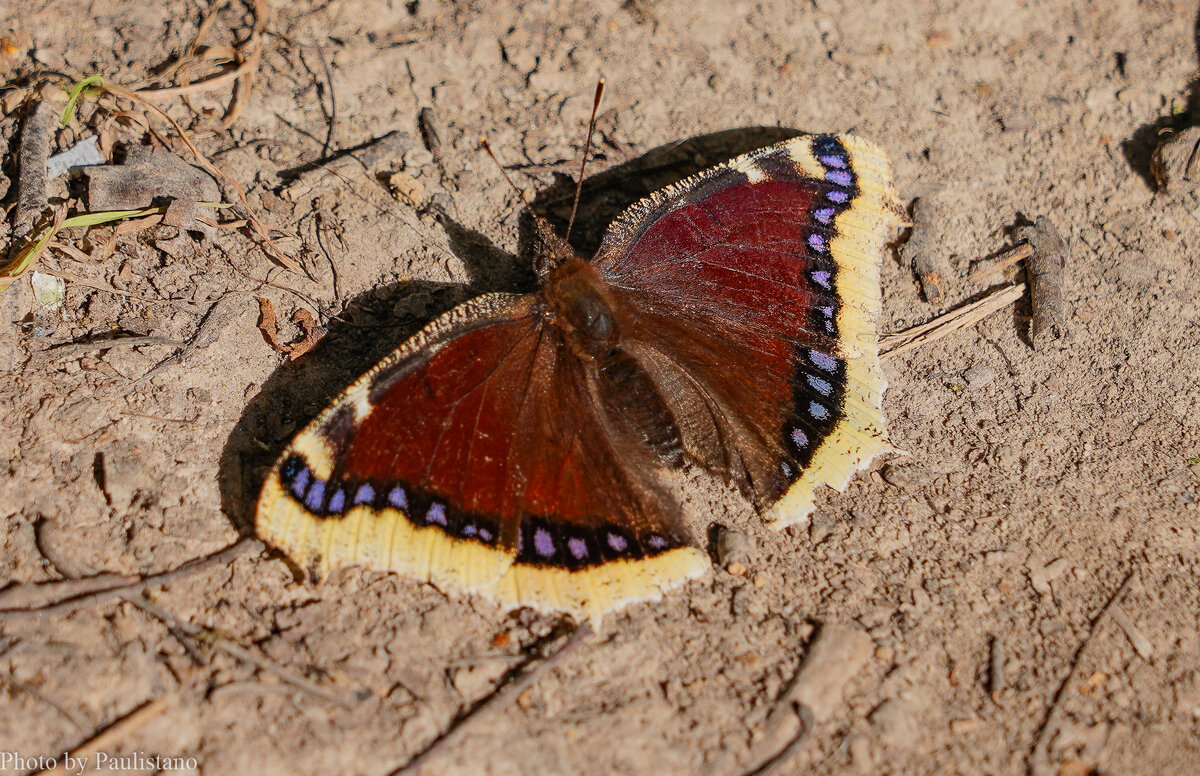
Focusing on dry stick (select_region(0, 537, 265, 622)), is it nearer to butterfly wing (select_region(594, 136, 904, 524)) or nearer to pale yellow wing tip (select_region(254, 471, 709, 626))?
pale yellow wing tip (select_region(254, 471, 709, 626))

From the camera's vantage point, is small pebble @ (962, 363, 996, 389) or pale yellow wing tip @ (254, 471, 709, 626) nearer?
pale yellow wing tip @ (254, 471, 709, 626)

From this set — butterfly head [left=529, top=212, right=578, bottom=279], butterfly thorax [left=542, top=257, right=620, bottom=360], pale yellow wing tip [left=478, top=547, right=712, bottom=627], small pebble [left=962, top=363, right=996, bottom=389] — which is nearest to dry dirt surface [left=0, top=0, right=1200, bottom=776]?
small pebble [left=962, top=363, right=996, bottom=389]

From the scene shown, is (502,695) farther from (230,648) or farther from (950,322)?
(950,322)

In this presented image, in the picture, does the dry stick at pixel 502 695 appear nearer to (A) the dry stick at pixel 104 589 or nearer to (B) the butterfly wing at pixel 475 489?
→ (B) the butterfly wing at pixel 475 489

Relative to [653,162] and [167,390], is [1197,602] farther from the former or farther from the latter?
[167,390]

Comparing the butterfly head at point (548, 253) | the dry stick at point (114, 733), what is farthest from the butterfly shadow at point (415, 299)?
the dry stick at point (114, 733)

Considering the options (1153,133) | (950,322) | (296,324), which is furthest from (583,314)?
(1153,133)
